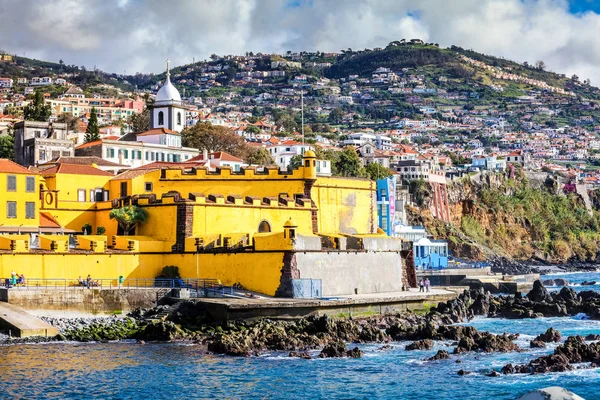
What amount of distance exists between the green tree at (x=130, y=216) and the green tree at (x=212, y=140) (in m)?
33.6

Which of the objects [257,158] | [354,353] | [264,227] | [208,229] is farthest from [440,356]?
[257,158]

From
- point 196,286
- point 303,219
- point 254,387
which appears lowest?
point 254,387

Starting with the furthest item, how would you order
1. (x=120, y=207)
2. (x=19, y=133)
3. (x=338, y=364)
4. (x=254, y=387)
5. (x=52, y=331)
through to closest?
(x=19, y=133) → (x=120, y=207) → (x=52, y=331) → (x=338, y=364) → (x=254, y=387)

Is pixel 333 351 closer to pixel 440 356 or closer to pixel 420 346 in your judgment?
pixel 440 356

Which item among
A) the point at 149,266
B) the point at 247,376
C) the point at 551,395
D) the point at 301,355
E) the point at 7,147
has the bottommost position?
the point at 247,376

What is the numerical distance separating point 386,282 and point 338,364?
56.9ft

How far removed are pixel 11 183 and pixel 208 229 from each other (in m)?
9.29

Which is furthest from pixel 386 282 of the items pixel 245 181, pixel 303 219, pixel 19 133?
pixel 19 133

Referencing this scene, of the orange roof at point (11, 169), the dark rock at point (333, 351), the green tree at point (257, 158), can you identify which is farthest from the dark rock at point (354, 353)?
the green tree at point (257, 158)

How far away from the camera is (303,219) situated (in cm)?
4928

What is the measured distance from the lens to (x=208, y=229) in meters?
44.8

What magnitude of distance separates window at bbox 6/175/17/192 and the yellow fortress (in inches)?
1.8

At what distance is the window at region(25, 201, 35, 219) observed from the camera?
149 ft

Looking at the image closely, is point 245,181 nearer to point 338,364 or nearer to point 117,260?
point 117,260
